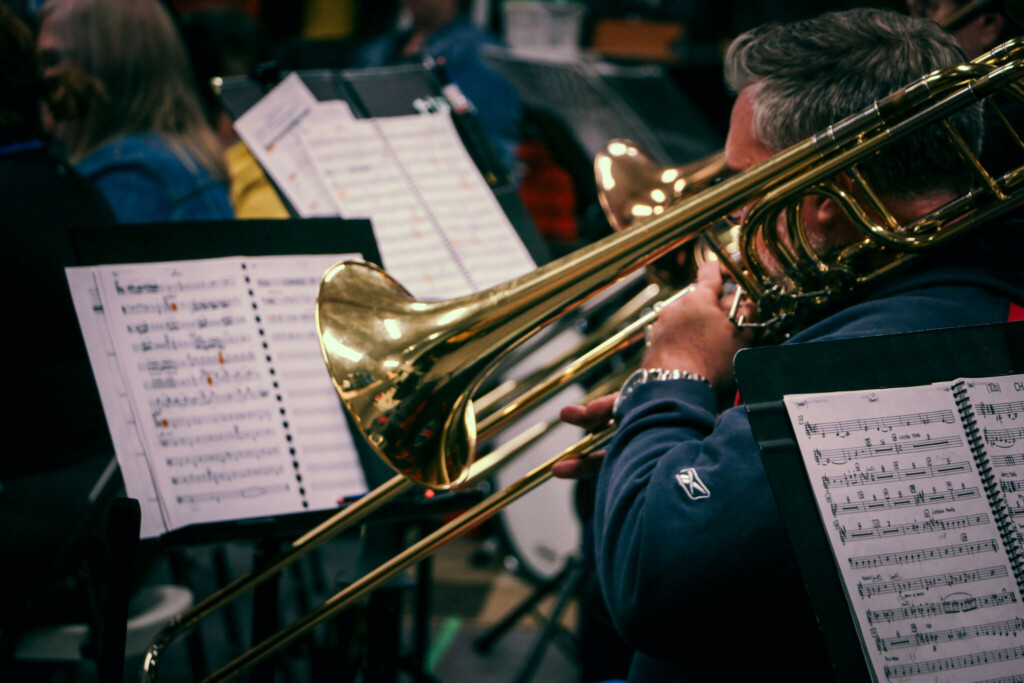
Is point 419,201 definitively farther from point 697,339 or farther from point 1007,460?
point 1007,460

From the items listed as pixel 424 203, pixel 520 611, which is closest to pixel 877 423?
pixel 424 203

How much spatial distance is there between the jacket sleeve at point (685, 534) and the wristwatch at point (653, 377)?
9cm

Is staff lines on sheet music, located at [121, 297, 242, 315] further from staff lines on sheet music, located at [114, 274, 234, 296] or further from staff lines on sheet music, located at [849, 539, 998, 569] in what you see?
staff lines on sheet music, located at [849, 539, 998, 569]

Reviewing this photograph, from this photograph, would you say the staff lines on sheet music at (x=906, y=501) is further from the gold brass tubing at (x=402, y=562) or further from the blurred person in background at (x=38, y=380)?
the blurred person in background at (x=38, y=380)

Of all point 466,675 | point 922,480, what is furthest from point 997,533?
point 466,675

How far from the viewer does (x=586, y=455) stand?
1.14m

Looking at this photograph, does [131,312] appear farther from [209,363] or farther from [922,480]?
[922,480]

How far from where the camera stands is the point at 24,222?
5.24ft

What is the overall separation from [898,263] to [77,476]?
→ 5.03 ft

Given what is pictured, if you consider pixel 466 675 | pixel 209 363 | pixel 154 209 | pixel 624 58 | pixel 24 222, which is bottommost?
pixel 466 675

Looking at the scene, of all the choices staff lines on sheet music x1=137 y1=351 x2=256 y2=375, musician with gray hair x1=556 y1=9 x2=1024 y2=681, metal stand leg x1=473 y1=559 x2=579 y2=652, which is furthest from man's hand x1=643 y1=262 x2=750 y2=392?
metal stand leg x1=473 y1=559 x2=579 y2=652

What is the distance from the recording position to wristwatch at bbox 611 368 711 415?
3.34 feet

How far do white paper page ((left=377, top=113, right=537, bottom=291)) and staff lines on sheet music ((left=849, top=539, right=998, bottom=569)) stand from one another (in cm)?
94

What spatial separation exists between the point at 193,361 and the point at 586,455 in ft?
1.80
